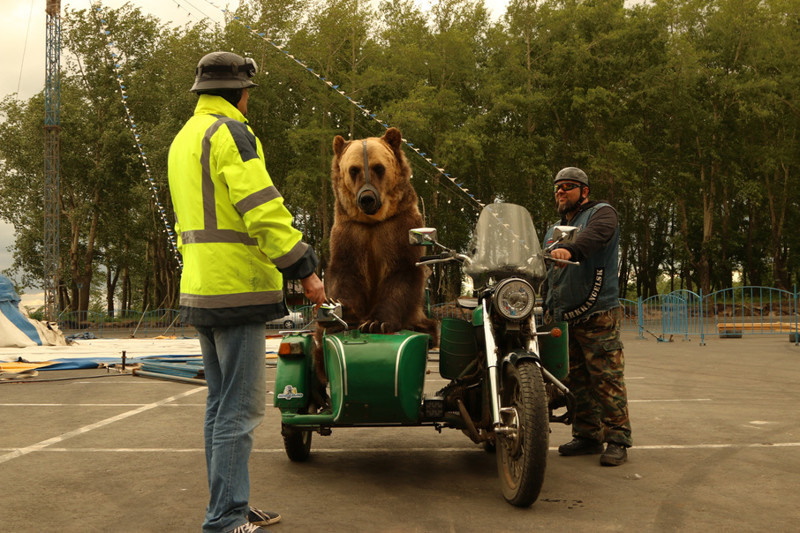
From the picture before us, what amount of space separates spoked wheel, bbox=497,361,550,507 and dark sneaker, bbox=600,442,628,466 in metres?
1.09

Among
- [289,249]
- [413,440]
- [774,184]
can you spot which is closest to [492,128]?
[774,184]

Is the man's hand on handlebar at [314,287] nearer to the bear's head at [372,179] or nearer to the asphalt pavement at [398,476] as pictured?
the asphalt pavement at [398,476]

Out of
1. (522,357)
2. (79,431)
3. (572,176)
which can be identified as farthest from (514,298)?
(79,431)

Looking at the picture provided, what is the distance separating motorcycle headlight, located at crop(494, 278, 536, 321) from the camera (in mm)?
3861

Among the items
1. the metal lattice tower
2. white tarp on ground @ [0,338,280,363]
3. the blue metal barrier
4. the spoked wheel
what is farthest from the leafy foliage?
the spoked wheel

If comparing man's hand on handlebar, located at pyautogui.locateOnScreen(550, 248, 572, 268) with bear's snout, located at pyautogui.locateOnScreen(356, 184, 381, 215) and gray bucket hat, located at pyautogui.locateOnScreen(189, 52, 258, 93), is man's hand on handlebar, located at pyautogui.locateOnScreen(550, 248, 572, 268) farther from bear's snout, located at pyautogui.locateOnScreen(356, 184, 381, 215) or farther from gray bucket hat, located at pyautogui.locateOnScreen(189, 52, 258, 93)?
gray bucket hat, located at pyautogui.locateOnScreen(189, 52, 258, 93)

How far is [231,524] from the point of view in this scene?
3000 millimetres

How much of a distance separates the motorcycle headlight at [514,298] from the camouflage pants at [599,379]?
127 cm

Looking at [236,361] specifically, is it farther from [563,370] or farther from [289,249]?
[563,370]

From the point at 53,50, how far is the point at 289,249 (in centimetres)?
3496

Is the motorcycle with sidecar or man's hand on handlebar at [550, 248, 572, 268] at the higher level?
man's hand on handlebar at [550, 248, 572, 268]

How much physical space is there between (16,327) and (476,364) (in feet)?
39.1

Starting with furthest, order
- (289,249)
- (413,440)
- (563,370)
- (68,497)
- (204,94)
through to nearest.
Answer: (413,440), (563,370), (68,497), (204,94), (289,249)

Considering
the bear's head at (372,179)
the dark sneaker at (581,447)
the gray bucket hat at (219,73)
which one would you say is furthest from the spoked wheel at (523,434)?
the gray bucket hat at (219,73)
